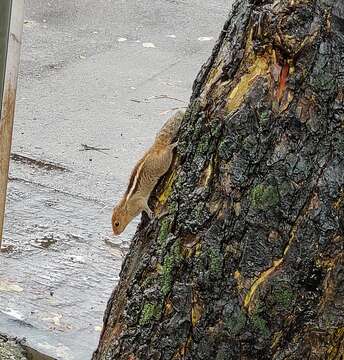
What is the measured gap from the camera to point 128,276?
2.05 m

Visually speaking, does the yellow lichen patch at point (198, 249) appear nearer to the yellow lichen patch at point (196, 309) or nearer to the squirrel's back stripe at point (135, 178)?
the yellow lichen patch at point (196, 309)

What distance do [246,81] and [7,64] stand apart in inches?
61.0

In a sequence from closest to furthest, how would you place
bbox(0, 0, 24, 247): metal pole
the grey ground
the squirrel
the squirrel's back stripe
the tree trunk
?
the tree trunk → the squirrel → the squirrel's back stripe → bbox(0, 0, 24, 247): metal pole → the grey ground

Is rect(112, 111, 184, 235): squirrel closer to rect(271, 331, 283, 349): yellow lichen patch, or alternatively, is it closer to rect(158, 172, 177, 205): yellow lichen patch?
rect(158, 172, 177, 205): yellow lichen patch

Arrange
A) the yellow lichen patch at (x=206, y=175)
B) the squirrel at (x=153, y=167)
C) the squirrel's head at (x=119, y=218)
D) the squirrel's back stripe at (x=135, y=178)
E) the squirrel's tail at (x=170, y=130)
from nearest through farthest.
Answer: the yellow lichen patch at (x=206, y=175), the squirrel at (x=153, y=167), the squirrel's tail at (x=170, y=130), the squirrel's back stripe at (x=135, y=178), the squirrel's head at (x=119, y=218)

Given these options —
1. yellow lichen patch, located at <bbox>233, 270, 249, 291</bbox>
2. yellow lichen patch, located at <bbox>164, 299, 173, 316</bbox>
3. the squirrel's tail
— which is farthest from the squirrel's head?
yellow lichen patch, located at <bbox>233, 270, 249, 291</bbox>

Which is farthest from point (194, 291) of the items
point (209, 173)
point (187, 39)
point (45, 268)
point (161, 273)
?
point (187, 39)

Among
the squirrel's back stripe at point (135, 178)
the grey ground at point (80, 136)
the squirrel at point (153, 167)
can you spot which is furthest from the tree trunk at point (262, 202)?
the grey ground at point (80, 136)

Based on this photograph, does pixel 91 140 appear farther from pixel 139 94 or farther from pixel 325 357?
pixel 325 357

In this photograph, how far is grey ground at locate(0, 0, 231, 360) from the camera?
4.43 meters

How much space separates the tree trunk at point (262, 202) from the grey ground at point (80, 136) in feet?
7.34

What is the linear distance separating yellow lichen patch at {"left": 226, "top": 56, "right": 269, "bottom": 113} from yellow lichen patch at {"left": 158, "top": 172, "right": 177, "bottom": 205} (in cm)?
26

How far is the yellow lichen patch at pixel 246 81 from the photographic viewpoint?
67.8 inches

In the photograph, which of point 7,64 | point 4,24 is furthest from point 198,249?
point 7,64
